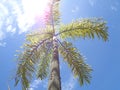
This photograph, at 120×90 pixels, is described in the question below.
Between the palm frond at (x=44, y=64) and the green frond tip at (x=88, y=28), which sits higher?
the green frond tip at (x=88, y=28)

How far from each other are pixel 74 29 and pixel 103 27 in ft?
4.91

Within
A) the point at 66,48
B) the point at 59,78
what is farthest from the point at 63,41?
the point at 59,78

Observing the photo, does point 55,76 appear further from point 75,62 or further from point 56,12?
point 56,12

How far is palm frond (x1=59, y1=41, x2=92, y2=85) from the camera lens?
1545 cm

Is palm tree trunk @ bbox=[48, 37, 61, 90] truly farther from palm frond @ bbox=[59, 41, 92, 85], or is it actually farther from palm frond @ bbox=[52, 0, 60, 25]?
palm frond @ bbox=[52, 0, 60, 25]

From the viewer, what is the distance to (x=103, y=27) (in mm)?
16188

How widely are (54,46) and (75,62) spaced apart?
1416 mm

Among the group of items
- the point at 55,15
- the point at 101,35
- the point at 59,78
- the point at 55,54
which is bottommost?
the point at 59,78

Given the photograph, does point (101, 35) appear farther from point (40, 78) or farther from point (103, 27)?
point (40, 78)

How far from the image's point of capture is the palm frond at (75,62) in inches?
608

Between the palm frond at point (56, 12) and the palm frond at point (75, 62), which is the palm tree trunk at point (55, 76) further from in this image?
the palm frond at point (56, 12)

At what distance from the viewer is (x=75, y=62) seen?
51.3 ft

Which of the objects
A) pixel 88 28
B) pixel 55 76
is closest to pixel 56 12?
pixel 88 28

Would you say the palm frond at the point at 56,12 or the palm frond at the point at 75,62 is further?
the palm frond at the point at 56,12
